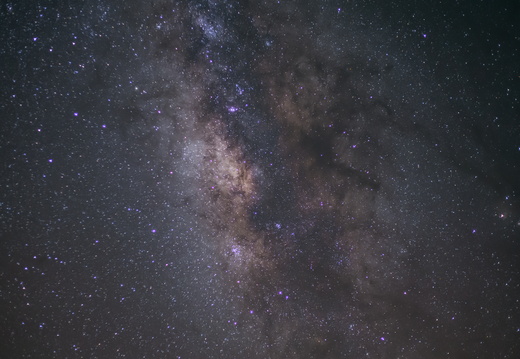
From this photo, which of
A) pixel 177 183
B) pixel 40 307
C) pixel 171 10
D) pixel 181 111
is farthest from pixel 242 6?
pixel 40 307

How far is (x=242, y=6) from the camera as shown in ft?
6.16

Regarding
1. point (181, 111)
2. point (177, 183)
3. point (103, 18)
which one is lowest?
point (177, 183)

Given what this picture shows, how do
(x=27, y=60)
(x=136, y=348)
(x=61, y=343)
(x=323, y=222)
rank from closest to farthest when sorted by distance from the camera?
(x=27, y=60)
(x=61, y=343)
(x=136, y=348)
(x=323, y=222)

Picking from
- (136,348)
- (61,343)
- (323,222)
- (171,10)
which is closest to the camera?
(171,10)

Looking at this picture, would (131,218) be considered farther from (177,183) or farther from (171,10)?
(171,10)

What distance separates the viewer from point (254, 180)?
84.2 inches

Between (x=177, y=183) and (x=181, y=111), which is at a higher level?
(x=181, y=111)

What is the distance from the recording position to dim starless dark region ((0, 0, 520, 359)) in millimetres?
1756

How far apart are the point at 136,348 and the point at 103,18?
253 centimetres

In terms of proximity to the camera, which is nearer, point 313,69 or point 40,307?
point 40,307

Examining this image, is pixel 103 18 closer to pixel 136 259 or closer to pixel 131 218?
pixel 131 218

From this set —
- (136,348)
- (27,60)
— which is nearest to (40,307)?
(136,348)

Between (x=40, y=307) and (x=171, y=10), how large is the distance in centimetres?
241

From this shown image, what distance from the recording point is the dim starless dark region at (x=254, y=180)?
1.76 meters
